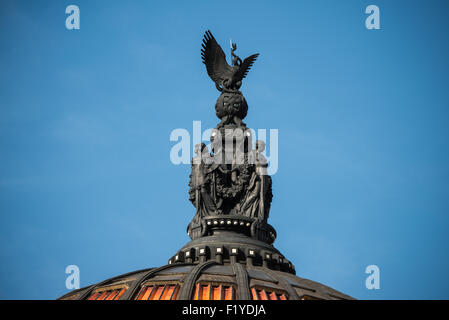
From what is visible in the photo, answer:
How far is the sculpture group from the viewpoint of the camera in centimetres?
6244

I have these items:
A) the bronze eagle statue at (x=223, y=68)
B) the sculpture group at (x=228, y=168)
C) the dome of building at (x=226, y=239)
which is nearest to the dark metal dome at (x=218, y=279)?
the dome of building at (x=226, y=239)

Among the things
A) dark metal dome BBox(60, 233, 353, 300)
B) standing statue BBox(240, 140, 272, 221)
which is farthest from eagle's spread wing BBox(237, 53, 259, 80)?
dark metal dome BBox(60, 233, 353, 300)

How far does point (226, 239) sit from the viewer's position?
5872 cm

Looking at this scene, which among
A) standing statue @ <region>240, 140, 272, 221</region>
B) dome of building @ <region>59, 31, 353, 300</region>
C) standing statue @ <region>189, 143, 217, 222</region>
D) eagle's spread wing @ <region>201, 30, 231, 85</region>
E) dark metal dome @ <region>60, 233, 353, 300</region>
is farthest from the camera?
eagle's spread wing @ <region>201, 30, 231, 85</region>

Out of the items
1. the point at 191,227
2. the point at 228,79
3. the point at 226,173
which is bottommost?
the point at 191,227

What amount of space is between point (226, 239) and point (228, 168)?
25.3ft

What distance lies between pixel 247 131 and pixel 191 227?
953cm

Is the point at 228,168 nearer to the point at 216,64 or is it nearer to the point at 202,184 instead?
the point at 202,184

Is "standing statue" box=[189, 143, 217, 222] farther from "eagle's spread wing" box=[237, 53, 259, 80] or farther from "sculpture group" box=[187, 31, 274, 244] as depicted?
"eagle's spread wing" box=[237, 53, 259, 80]
